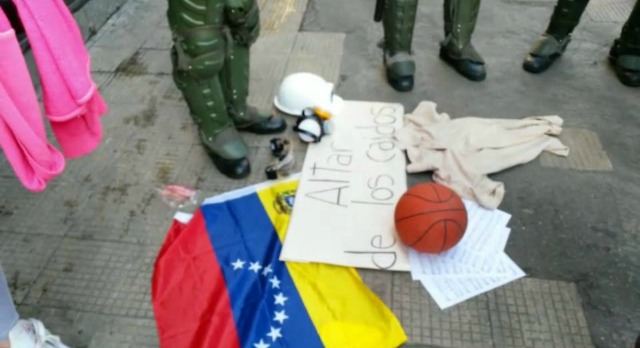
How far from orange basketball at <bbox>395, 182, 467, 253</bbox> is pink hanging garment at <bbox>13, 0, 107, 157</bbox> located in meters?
0.90

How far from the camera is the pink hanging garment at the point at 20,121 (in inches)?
39.3

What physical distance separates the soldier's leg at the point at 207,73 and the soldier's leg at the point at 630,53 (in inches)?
70.8

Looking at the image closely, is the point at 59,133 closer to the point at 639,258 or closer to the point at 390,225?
the point at 390,225

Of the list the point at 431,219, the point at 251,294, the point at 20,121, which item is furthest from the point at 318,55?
the point at 20,121

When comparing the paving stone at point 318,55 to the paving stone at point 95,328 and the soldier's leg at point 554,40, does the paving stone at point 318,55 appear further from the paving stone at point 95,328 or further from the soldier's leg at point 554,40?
the paving stone at point 95,328

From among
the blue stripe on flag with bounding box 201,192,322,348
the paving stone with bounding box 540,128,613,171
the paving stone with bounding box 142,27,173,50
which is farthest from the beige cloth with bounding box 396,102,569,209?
the paving stone with bounding box 142,27,173,50

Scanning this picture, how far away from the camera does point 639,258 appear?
5.64 feet

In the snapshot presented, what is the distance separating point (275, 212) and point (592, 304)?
1016mm

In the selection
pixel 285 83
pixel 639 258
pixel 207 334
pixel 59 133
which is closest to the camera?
pixel 59 133

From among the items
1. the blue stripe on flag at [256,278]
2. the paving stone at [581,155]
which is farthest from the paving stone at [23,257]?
the paving stone at [581,155]

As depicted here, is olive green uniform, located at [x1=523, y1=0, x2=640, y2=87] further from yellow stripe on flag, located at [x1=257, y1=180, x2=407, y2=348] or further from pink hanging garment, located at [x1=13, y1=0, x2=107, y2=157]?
pink hanging garment, located at [x1=13, y1=0, x2=107, y2=157]

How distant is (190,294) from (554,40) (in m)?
2.11

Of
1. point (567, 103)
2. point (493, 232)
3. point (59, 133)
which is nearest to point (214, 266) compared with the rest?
point (59, 133)

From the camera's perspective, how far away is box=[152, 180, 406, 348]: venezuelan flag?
1.47 metres
